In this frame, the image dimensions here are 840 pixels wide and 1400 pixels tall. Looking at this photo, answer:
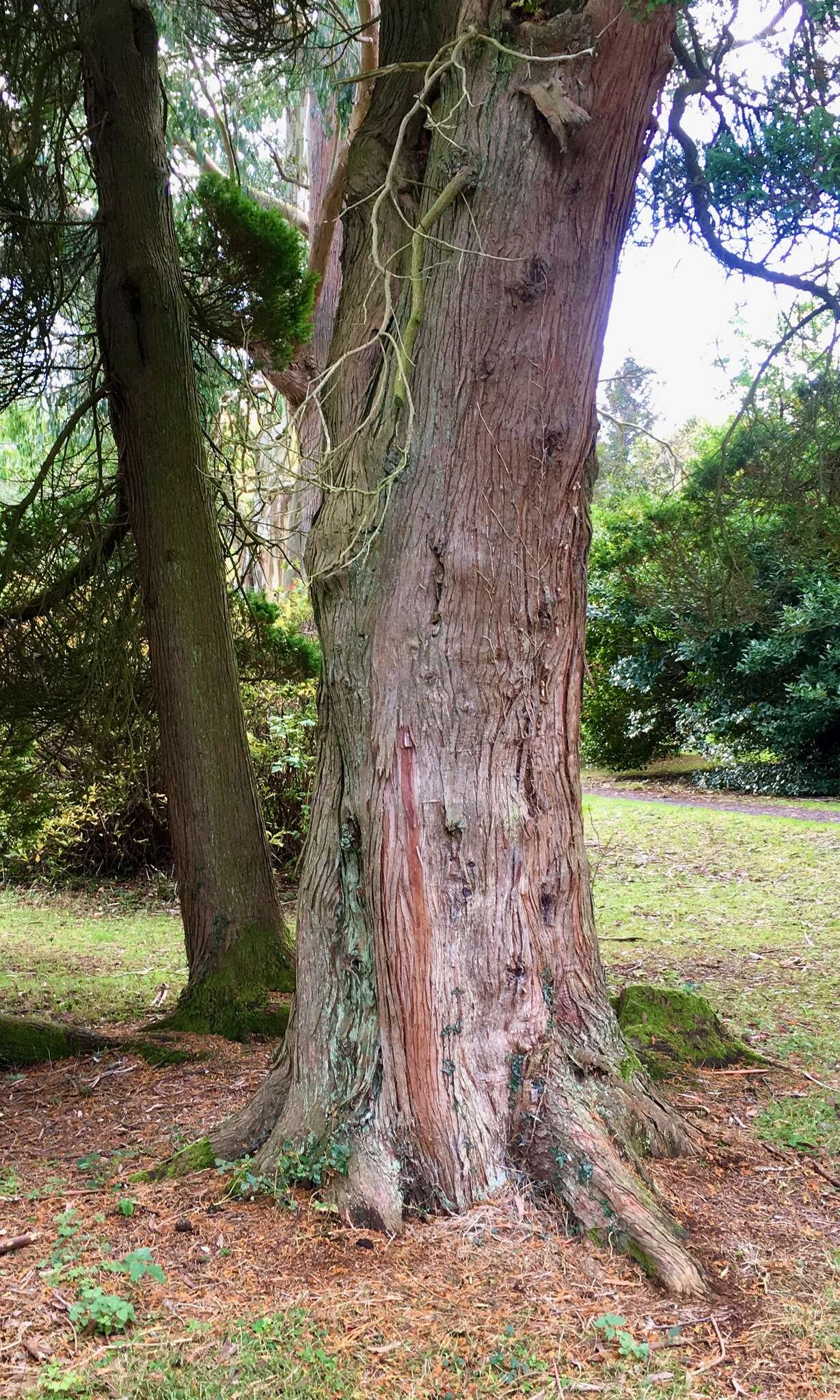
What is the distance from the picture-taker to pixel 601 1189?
3195mm

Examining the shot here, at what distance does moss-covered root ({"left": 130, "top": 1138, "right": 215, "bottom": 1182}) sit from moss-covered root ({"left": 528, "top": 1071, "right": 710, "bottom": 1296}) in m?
1.12

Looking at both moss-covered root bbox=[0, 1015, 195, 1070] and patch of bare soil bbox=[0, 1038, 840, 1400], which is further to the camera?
moss-covered root bbox=[0, 1015, 195, 1070]

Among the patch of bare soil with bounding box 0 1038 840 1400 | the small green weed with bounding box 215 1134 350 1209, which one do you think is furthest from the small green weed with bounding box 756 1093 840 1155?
the small green weed with bounding box 215 1134 350 1209

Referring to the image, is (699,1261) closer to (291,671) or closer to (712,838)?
(291,671)

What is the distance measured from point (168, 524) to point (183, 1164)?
122 inches

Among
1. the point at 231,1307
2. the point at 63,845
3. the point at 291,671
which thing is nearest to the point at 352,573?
the point at 231,1307

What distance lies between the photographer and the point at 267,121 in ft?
43.7

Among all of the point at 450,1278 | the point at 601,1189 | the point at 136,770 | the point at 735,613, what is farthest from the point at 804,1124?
the point at 136,770

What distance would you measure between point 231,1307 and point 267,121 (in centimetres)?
1384

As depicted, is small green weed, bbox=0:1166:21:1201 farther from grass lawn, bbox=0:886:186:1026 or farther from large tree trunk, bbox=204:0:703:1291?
grass lawn, bbox=0:886:186:1026

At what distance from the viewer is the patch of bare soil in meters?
2.66

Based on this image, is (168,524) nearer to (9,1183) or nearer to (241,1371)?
(9,1183)

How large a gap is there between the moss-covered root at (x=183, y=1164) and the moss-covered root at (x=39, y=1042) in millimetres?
1604

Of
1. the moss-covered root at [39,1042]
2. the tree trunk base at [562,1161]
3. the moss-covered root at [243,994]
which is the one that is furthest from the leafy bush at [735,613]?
the moss-covered root at [39,1042]
